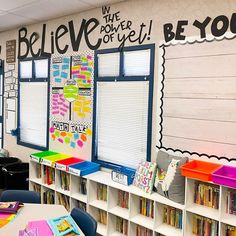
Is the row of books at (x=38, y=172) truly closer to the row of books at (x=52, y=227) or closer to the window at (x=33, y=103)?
the window at (x=33, y=103)

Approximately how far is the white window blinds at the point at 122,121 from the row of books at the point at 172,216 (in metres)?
0.62

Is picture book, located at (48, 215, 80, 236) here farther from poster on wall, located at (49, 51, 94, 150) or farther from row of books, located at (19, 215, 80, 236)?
poster on wall, located at (49, 51, 94, 150)

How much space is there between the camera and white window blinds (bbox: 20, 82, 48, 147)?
172 inches

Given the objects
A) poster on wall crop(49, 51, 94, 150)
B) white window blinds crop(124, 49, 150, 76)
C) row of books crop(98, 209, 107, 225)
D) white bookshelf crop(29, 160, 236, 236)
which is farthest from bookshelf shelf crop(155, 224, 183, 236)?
white window blinds crop(124, 49, 150, 76)

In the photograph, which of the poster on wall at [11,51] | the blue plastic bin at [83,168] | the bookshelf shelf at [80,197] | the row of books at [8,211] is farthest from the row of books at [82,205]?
the poster on wall at [11,51]

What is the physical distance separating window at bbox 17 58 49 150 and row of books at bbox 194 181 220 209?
8.11ft

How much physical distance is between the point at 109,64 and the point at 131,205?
5.45 feet

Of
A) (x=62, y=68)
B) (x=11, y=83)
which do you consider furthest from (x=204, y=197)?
(x=11, y=83)

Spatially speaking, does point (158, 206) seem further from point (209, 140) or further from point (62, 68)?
point (62, 68)

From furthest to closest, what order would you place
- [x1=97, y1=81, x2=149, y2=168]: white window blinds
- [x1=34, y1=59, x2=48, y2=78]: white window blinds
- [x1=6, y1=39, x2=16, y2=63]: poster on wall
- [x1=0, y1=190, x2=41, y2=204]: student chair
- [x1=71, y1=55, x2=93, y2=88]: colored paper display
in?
[x1=6, y1=39, x2=16, y2=63]: poster on wall < [x1=34, y1=59, x2=48, y2=78]: white window blinds < [x1=71, y1=55, x2=93, y2=88]: colored paper display < [x1=97, y1=81, x2=149, y2=168]: white window blinds < [x1=0, y1=190, x2=41, y2=204]: student chair

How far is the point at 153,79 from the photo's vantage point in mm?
3055

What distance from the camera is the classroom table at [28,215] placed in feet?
7.14

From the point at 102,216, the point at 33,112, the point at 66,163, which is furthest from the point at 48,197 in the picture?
the point at 33,112

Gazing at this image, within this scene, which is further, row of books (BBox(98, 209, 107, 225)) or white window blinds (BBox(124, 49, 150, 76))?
row of books (BBox(98, 209, 107, 225))
